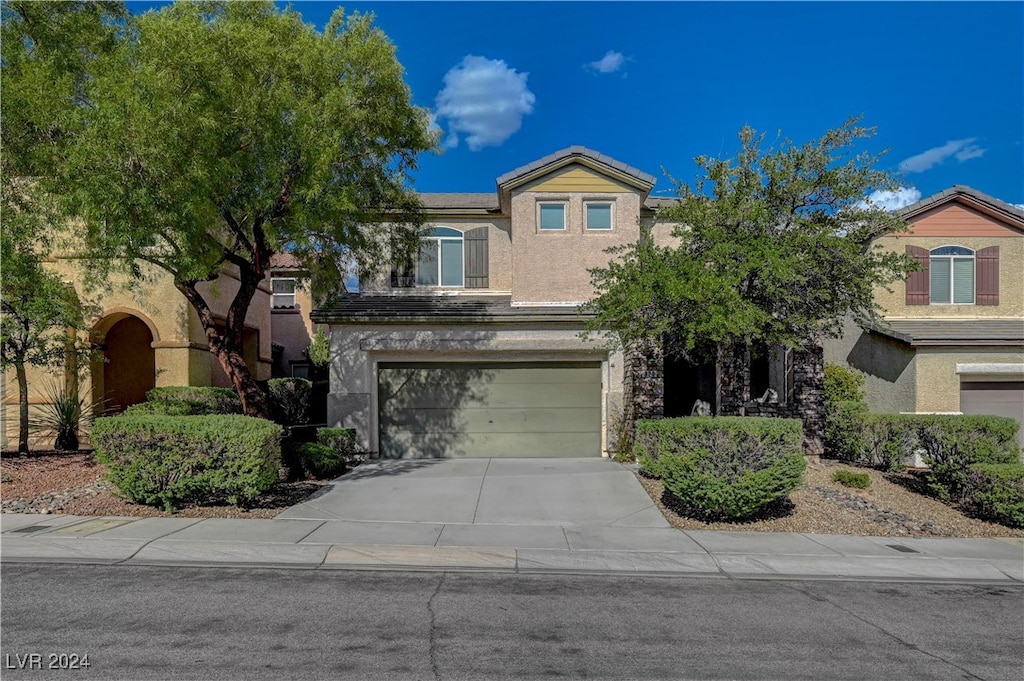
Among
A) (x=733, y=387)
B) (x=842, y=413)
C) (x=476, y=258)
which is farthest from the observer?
(x=476, y=258)

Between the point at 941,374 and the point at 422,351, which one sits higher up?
the point at 422,351

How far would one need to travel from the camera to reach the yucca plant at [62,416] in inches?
502

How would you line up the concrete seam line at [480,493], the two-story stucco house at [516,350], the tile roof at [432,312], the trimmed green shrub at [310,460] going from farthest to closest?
the two-story stucco house at [516,350]
the tile roof at [432,312]
the trimmed green shrub at [310,460]
the concrete seam line at [480,493]

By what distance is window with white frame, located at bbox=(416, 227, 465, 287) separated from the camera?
15.7 meters

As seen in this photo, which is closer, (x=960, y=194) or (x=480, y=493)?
(x=480, y=493)

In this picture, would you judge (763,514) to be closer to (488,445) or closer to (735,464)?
(735,464)

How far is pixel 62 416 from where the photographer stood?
12695 millimetres

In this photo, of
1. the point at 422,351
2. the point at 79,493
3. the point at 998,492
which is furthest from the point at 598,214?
the point at 79,493

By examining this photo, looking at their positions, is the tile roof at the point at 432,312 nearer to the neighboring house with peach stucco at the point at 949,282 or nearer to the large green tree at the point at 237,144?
the large green tree at the point at 237,144

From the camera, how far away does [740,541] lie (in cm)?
811

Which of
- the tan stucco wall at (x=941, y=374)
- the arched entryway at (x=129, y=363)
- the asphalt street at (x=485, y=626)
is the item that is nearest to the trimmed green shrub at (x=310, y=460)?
the asphalt street at (x=485, y=626)

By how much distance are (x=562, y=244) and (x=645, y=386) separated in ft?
13.4

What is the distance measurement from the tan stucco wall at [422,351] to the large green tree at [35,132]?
5185 mm

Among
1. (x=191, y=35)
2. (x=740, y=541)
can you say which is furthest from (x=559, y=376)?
Result: (x=191, y=35)
